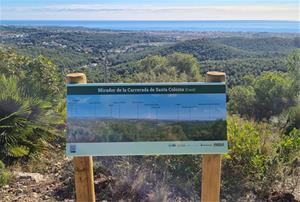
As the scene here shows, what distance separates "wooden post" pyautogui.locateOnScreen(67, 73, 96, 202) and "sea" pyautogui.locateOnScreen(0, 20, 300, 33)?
399cm

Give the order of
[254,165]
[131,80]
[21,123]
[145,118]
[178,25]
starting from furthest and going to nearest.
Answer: [178,25], [131,80], [21,123], [254,165], [145,118]

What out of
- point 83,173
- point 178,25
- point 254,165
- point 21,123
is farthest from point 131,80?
point 178,25

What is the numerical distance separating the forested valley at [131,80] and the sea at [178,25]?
6.7 inches

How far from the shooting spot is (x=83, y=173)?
2686 mm

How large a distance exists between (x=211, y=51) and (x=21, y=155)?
5.04 meters

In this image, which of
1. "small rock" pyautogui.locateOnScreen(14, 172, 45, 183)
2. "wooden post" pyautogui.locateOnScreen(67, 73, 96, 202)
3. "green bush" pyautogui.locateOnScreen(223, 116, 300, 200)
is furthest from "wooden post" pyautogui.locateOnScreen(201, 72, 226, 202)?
"small rock" pyautogui.locateOnScreen(14, 172, 45, 183)

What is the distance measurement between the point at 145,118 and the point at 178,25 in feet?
19.9

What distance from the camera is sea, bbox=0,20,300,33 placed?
731 cm

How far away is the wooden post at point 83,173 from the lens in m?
2.62

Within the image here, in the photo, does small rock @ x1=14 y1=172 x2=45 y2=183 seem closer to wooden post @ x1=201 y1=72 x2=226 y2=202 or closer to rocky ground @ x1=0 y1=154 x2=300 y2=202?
rocky ground @ x1=0 y1=154 x2=300 y2=202

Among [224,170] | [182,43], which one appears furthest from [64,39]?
[224,170]

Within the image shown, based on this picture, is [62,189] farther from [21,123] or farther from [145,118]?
[145,118]

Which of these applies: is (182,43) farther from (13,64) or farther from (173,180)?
(173,180)

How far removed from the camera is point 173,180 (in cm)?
393
